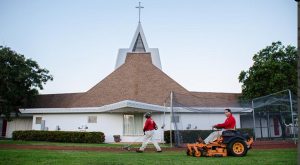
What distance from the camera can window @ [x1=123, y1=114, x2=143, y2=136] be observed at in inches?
1069

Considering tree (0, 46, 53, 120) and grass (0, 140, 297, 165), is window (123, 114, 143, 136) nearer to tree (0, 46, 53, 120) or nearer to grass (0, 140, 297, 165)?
tree (0, 46, 53, 120)

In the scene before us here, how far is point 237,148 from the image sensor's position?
11086 millimetres

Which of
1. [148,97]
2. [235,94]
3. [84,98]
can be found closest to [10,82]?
[84,98]

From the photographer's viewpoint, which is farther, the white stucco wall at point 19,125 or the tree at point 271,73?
the white stucco wall at point 19,125

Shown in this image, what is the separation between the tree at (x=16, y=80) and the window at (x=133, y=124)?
9836 mm

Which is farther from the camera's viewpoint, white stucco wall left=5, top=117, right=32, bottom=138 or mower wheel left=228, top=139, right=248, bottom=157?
white stucco wall left=5, top=117, right=32, bottom=138

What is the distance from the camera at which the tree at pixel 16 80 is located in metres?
28.1

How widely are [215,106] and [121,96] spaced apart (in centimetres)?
836

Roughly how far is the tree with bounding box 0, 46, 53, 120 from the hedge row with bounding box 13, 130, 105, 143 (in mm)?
3530

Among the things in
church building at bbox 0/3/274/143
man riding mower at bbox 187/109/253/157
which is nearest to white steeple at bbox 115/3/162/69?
church building at bbox 0/3/274/143

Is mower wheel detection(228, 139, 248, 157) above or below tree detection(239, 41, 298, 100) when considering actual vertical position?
below

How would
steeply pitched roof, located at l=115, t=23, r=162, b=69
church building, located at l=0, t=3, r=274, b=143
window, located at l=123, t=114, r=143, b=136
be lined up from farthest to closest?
steeply pitched roof, located at l=115, t=23, r=162, b=69 → window, located at l=123, t=114, r=143, b=136 → church building, located at l=0, t=3, r=274, b=143

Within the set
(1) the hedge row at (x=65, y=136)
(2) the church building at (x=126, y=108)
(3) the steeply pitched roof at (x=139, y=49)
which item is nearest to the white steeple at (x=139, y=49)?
(3) the steeply pitched roof at (x=139, y=49)

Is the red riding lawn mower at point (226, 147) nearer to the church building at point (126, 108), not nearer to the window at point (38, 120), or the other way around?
the church building at point (126, 108)
